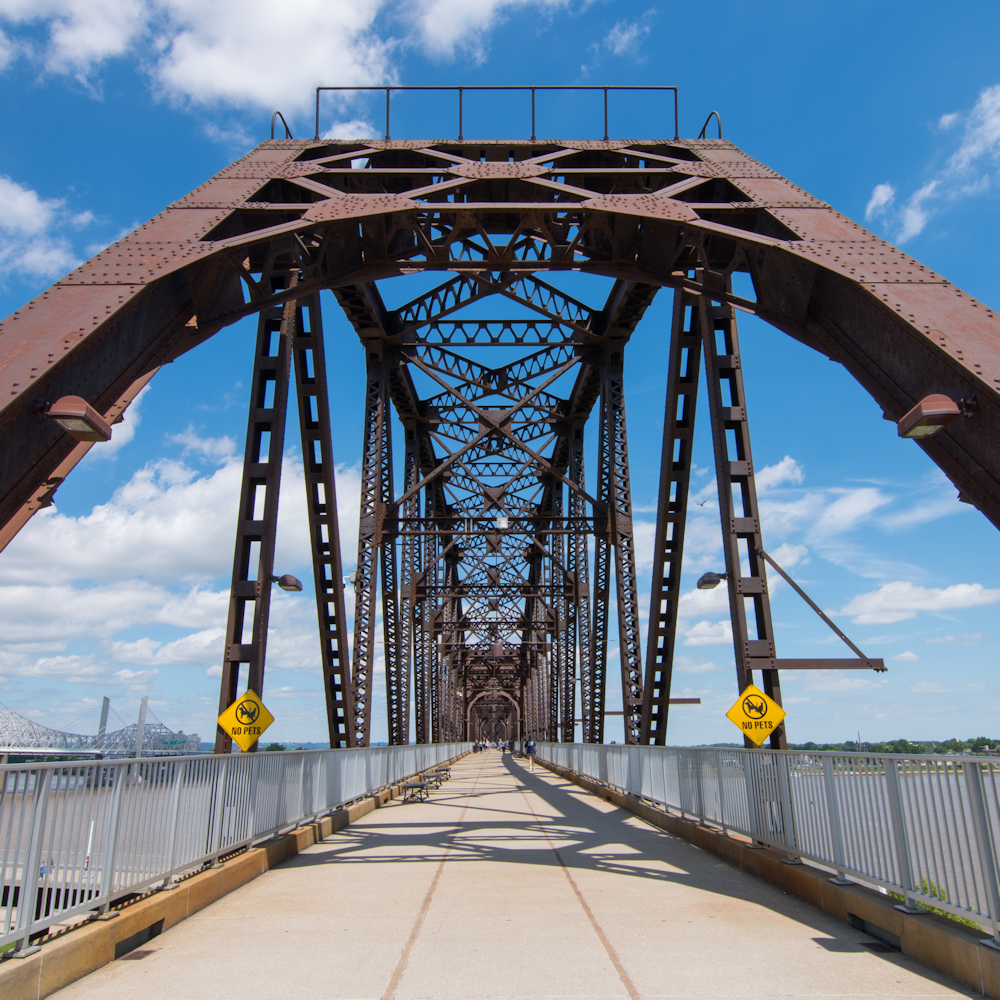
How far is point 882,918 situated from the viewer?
18.8 ft

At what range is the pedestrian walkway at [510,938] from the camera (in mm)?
4883

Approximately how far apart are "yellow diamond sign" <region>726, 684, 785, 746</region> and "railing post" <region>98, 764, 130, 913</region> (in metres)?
7.20

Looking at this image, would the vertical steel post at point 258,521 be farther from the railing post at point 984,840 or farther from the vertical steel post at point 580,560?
the vertical steel post at point 580,560

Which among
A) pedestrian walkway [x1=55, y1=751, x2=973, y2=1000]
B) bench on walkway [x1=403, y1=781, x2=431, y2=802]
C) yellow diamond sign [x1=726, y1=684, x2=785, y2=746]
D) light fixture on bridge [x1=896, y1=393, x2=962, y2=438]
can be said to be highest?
light fixture on bridge [x1=896, y1=393, x2=962, y2=438]

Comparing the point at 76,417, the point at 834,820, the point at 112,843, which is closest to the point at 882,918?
the point at 834,820

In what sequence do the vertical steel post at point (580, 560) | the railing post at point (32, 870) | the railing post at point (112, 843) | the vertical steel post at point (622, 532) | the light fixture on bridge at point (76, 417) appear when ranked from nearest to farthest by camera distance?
the railing post at point (32, 870) → the railing post at point (112, 843) → the light fixture on bridge at point (76, 417) → the vertical steel post at point (622, 532) → the vertical steel post at point (580, 560)

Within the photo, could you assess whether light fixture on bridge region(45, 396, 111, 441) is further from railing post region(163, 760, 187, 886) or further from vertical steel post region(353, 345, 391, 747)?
vertical steel post region(353, 345, 391, 747)

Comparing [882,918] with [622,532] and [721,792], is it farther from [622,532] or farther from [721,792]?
[622,532]

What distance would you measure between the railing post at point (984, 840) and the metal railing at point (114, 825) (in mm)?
5365

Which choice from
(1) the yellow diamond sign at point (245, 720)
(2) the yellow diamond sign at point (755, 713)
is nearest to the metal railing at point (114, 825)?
(1) the yellow diamond sign at point (245, 720)

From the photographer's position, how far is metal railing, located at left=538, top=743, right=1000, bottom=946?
4.72 metres

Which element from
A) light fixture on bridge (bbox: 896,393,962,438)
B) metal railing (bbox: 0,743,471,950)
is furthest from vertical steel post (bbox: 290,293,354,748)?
light fixture on bridge (bbox: 896,393,962,438)

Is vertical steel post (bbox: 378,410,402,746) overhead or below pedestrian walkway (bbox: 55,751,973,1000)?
overhead

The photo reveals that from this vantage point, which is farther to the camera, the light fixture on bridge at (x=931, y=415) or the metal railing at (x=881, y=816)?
the light fixture on bridge at (x=931, y=415)
